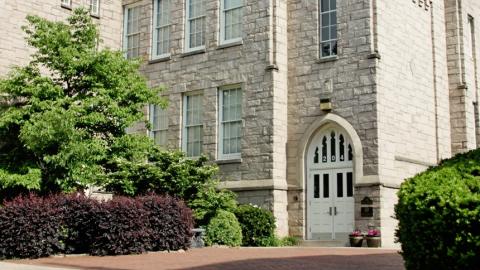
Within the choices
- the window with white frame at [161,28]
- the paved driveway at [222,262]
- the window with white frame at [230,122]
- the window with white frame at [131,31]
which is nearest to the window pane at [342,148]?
the window with white frame at [230,122]

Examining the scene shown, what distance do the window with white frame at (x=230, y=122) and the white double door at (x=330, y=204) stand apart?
285cm

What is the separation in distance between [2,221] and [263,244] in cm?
757

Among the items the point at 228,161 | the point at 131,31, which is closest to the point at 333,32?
the point at 228,161

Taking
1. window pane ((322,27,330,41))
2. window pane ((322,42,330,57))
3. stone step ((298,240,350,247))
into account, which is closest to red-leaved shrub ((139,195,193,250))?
stone step ((298,240,350,247))

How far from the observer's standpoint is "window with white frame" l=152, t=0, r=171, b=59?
24656mm

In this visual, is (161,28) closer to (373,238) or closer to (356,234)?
(356,234)

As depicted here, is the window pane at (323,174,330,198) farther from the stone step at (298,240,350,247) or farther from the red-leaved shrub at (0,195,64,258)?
the red-leaved shrub at (0,195,64,258)

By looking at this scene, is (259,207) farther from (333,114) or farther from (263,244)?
(333,114)

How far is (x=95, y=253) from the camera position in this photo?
562 inches

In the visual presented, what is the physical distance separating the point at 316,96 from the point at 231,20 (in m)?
4.49

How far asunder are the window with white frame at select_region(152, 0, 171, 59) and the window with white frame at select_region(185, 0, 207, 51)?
1.11m

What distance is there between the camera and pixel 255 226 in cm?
1892

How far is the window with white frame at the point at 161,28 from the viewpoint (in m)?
24.7

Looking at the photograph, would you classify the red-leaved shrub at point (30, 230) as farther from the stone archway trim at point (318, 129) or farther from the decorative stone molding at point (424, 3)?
the decorative stone molding at point (424, 3)
